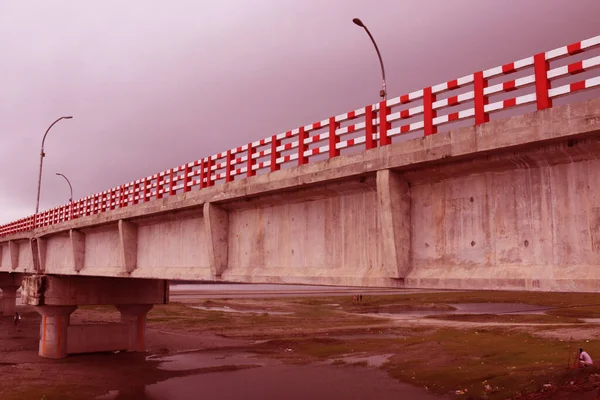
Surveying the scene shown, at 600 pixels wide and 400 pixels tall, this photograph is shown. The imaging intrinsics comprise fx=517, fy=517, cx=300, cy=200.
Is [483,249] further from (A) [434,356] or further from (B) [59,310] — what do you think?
(B) [59,310]

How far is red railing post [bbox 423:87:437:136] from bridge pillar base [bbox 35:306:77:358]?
93.9ft

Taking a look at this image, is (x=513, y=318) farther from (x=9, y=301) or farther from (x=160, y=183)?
(x=9, y=301)

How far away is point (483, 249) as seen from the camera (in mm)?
9906

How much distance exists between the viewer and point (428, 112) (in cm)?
1117

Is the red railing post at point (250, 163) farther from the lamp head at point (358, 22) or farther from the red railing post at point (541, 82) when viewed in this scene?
the red railing post at point (541, 82)

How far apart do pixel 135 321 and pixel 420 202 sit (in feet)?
94.0

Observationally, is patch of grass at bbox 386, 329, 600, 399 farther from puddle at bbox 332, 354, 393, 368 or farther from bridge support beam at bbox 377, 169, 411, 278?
bridge support beam at bbox 377, 169, 411, 278

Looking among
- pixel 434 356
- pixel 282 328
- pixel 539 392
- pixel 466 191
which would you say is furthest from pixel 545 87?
pixel 282 328

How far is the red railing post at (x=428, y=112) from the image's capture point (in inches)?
434

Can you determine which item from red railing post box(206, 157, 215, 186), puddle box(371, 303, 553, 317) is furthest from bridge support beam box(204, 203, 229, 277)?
puddle box(371, 303, 553, 317)

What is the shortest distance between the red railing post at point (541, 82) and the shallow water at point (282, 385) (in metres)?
15.3

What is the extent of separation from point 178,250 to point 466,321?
3890 centimetres

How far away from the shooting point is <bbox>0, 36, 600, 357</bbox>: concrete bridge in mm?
8828

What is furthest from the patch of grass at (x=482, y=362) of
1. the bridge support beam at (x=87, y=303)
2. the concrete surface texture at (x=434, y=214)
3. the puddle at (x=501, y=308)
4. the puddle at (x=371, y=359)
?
the puddle at (x=501, y=308)
